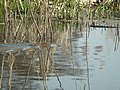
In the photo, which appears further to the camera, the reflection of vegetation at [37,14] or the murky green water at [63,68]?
the reflection of vegetation at [37,14]

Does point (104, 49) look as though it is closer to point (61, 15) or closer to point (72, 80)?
point (72, 80)

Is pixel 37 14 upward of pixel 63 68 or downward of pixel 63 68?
upward

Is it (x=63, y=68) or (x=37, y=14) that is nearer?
(x=63, y=68)

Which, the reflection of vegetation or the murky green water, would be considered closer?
the murky green water

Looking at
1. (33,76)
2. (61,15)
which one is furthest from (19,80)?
(61,15)

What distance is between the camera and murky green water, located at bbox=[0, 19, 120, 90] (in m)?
4.02

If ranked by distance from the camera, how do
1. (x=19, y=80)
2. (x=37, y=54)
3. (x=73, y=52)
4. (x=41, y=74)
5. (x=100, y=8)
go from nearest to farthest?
1. (x=19, y=80)
2. (x=41, y=74)
3. (x=37, y=54)
4. (x=73, y=52)
5. (x=100, y=8)

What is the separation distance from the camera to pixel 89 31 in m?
8.87

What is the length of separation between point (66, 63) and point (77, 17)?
5.92 metres

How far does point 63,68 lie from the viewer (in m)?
4.86

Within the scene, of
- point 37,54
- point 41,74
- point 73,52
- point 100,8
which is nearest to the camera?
point 41,74

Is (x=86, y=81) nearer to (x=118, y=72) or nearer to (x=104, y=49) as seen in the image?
(x=118, y=72)

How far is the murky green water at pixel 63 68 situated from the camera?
13.2 feet

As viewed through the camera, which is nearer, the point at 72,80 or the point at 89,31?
the point at 72,80
